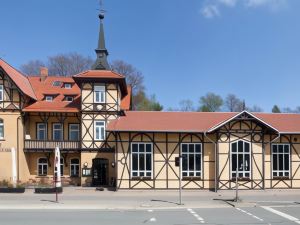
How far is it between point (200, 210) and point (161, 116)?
12216 mm

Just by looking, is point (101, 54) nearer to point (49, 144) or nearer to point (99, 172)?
point (49, 144)

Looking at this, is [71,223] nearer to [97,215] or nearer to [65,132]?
[97,215]

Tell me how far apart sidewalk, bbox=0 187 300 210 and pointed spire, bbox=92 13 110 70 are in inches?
435

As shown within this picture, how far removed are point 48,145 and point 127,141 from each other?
859 centimetres

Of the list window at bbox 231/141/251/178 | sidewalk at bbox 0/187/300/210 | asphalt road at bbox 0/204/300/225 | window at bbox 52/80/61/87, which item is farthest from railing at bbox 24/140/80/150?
asphalt road at bbox 0/204/300/225

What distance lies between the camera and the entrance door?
30594 mm

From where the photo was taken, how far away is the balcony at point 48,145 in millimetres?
30842

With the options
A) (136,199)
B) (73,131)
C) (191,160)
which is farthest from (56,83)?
(136,199)

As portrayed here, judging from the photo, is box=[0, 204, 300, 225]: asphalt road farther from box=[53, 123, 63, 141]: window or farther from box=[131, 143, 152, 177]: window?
box=[53, 123, 63, 141]: window

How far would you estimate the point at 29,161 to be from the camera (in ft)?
105

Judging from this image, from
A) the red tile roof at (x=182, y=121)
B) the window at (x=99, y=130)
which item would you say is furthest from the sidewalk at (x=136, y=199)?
the window at (x=99, y=130)

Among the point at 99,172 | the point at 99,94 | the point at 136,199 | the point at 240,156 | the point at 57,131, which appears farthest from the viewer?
the point at 57,131

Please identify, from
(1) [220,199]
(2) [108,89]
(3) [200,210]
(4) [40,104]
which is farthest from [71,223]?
(4) [40,104]

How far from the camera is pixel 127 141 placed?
85.7ft
